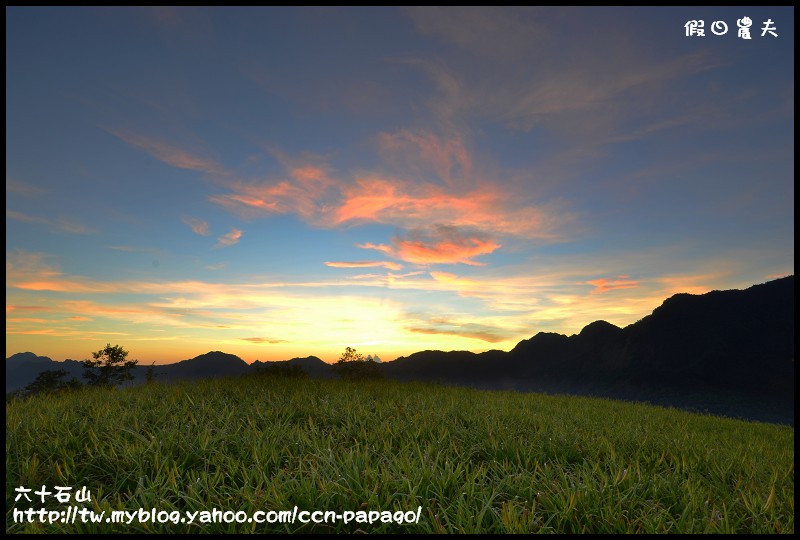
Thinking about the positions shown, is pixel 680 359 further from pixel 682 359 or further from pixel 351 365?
pixel 351 365

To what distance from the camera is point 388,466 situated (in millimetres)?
4457

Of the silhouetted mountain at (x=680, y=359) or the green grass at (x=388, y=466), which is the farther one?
the silhouetted mountain at (x=680, y=359)

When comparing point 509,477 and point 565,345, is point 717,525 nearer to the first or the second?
point 509,477

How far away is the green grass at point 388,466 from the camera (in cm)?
357

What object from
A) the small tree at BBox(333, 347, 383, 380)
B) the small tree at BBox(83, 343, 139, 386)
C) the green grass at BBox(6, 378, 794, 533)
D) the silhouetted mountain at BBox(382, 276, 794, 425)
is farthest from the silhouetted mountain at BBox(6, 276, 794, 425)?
the green grass at BBox(6, 378, 794, 533)

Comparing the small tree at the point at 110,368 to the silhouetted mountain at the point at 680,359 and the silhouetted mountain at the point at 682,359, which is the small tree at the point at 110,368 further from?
the silhouetted mountain at the point at 682,359

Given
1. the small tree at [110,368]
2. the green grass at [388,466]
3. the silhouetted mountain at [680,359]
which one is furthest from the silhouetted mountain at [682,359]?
the green grass at [388,466]

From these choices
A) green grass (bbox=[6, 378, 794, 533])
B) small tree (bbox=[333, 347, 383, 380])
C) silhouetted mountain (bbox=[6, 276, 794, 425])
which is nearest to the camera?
green grass (bbox=[6, 378, 794, 533])

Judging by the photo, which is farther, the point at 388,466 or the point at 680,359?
the point at 680,359

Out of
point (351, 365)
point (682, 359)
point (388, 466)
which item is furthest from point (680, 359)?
point (388, 466)

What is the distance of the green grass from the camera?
3.57 m

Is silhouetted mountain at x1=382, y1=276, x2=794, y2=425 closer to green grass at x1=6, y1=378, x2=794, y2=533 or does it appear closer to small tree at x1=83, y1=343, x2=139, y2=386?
small tree at x1=83, y1=343, x2=139, y2=386

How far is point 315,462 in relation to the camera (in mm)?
4625

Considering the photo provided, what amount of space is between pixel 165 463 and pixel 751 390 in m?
133
